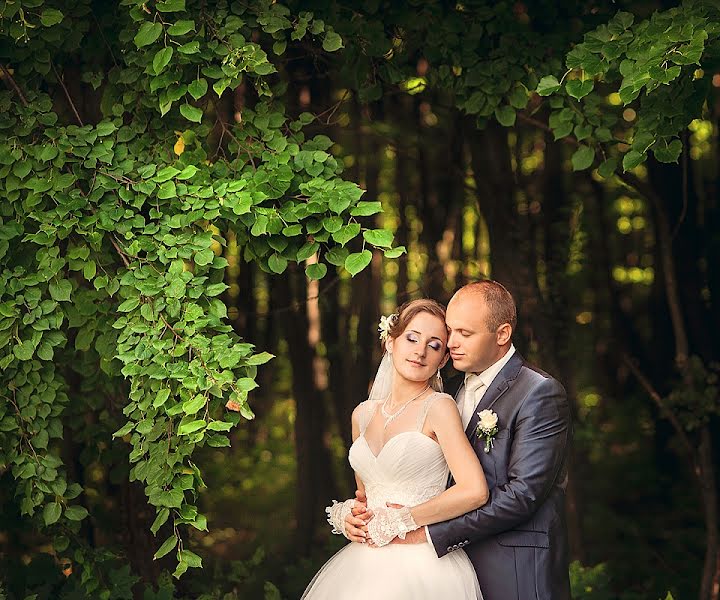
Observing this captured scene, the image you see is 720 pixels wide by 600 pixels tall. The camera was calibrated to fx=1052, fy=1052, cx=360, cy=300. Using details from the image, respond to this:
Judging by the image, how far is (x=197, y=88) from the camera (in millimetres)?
3875

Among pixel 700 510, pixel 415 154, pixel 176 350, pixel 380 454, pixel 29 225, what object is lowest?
pixel 700 510

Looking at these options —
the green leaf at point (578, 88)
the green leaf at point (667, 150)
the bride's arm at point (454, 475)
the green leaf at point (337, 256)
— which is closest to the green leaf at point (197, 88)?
the green leaf at point (337, 256)

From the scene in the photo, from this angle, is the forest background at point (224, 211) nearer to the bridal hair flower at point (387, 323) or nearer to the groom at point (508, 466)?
the bridal hair flower at point (387, 323)

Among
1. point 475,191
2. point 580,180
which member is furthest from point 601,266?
point 475,191

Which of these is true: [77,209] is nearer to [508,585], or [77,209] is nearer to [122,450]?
[122,450]

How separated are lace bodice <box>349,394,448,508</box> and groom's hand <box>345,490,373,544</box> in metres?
0.06

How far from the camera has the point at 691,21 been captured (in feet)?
11.6

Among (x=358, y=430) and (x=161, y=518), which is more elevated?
(x=358, y=430)

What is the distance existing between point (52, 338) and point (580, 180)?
6.40 meters

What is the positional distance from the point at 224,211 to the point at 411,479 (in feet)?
3.89

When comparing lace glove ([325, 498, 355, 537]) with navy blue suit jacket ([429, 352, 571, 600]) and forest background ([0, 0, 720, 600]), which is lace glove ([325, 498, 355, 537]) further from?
forest background ([0, 0, 720, 600])

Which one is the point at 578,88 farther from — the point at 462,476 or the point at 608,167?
the point at 462,476

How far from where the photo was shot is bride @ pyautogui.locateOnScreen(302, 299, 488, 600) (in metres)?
3.39

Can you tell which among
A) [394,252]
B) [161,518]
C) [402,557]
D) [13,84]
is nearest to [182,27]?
[13,84]
